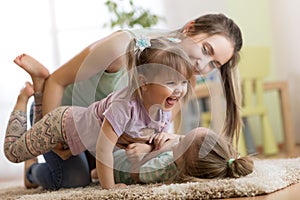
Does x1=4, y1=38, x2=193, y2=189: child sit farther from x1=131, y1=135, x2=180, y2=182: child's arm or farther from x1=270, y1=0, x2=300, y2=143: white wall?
x1=270, y1=0, x2=300, y2=143: white wall

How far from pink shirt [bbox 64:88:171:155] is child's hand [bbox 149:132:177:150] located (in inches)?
0.4

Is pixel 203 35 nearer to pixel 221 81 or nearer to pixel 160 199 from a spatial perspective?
pixel 221 81

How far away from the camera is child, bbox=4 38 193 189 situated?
124 cm

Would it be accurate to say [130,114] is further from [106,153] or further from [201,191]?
[201,191]

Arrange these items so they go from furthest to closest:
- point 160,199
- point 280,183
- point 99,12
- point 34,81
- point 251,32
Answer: point 251,32, point 99,12, point 34,81, point 280,183, point 160,199

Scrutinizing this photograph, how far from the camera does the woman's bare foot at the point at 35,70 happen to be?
5.32ft

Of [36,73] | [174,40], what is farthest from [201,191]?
[36,73]

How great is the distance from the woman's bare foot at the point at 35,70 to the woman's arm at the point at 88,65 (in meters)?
0.02

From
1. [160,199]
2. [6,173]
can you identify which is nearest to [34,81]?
[160,199]

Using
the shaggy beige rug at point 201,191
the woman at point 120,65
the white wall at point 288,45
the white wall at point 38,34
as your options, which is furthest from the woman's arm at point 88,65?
the white wall at point 288,45

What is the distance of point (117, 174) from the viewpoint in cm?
145

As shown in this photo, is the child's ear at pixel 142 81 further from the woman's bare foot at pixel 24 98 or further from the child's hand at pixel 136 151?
the woman's bare foot at pixel 24 98

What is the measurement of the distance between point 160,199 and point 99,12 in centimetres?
211

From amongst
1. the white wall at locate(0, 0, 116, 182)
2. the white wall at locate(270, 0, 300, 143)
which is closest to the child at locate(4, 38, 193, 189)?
the white wall at locate(0, 0, 116, 182)
